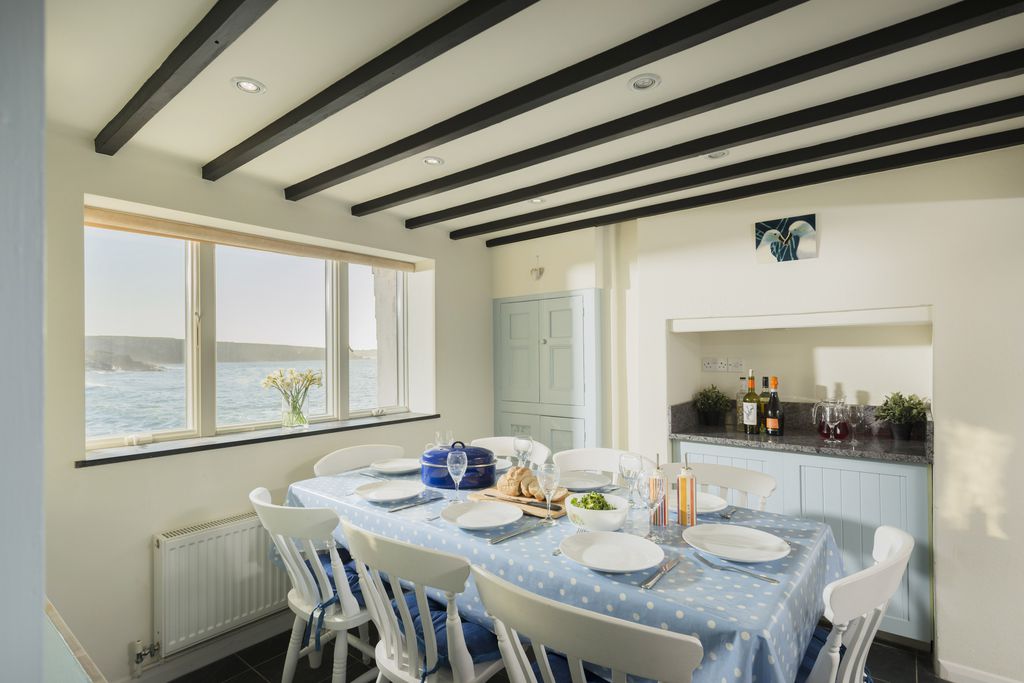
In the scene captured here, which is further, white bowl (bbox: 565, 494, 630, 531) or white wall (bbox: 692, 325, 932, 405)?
white wall (bbox: 692, 325, 932, 405)

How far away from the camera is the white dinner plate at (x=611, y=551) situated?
1.50 m

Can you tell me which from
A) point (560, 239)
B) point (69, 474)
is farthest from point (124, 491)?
point (560, 239)

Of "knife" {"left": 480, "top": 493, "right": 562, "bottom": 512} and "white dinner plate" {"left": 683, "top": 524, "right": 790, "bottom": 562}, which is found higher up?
"white dinner plate" {"left": 683, "top": 524, "right": 790, "bottom": 562}

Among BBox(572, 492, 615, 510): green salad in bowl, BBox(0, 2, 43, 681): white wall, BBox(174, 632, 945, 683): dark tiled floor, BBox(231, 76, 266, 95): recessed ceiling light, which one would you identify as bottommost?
BBox(174, 632, 945, 683): dark tiled floor

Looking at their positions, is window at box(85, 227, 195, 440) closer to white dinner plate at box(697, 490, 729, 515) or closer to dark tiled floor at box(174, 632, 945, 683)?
dark tiled floor at box(174, 632, 945, 683)

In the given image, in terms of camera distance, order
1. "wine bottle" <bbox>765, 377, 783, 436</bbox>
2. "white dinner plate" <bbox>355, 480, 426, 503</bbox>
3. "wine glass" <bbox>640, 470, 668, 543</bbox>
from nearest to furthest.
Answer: "wine glass" <bbox>640, 470, 668, 543</bbox>
"white dinner plate" <bbox>355, 480, 426, 503</bbox>
"wine bottle" <bbox>765, 377, 783, 436</bbox>

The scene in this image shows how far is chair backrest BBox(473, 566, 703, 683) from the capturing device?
1.04 metres

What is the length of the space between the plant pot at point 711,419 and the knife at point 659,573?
197 cm

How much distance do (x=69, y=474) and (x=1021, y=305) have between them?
4022mm

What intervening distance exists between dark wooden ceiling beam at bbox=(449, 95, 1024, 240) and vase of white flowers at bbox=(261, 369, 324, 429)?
173 cm

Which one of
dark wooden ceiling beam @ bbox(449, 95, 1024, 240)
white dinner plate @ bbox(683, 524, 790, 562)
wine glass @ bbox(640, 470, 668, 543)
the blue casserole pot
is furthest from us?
the blue casserole pot

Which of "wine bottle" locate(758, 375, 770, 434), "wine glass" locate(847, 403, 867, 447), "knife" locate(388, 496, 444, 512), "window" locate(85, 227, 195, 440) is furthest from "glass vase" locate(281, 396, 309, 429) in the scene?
"wine glass" locate(847, 403, 867, 447)

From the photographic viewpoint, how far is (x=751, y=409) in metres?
3.11

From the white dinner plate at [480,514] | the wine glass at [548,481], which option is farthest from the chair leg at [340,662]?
the wine glass at [548,481]
